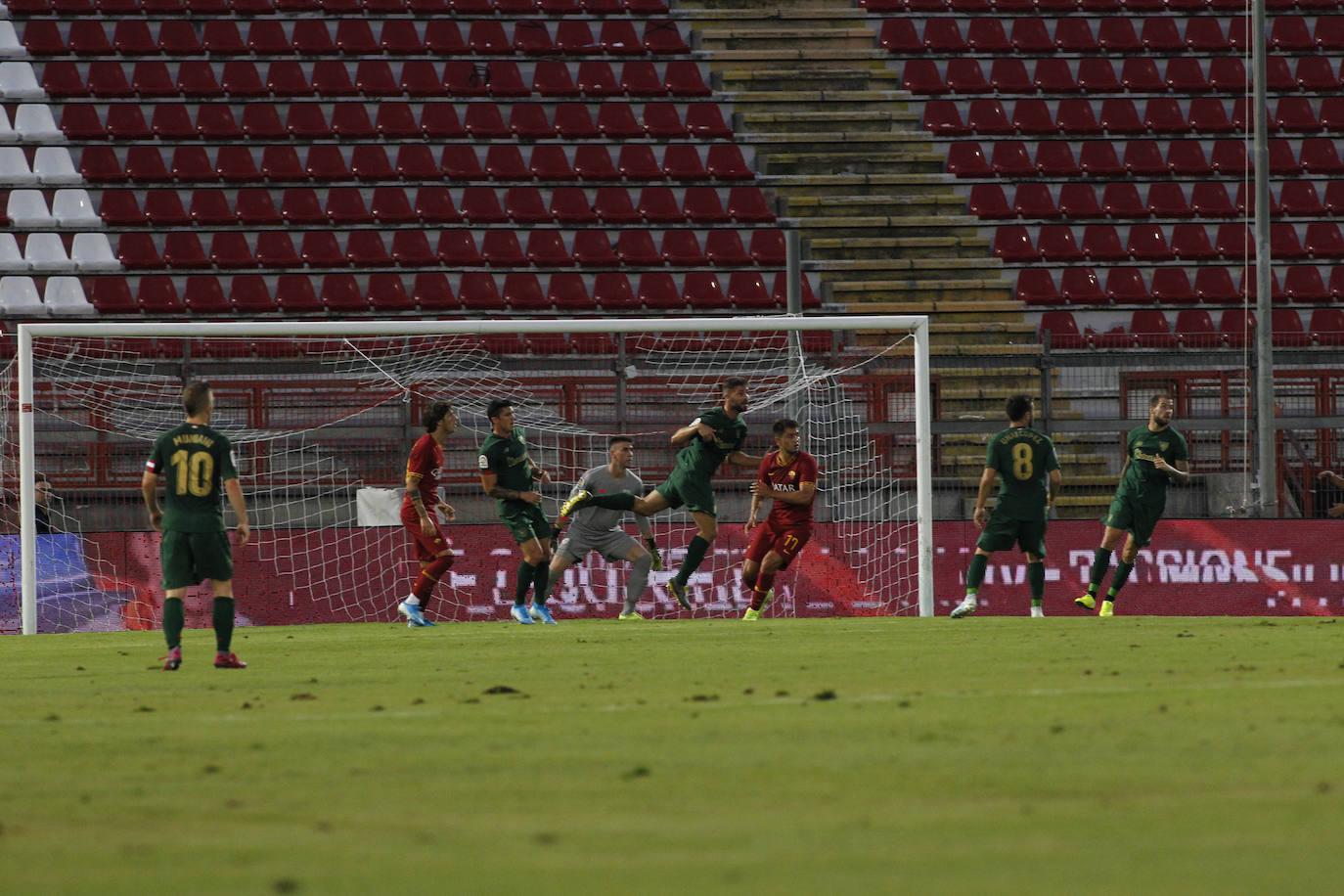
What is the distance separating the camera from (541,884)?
11.9 ft

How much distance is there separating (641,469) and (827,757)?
42.3ft

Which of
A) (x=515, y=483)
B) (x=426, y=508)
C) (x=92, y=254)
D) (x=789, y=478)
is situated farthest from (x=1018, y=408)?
(x=92, y=254)

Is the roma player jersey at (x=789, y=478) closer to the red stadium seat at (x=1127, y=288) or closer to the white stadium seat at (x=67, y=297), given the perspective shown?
the red stadium seat at (x=1127, y=288)

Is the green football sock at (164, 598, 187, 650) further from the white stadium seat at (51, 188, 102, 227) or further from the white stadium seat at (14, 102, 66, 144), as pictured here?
the white stadium seat at (14, 102, 66, 144)

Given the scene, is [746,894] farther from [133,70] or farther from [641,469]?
[133,70]

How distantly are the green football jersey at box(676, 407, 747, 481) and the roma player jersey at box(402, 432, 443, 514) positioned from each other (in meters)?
2.10

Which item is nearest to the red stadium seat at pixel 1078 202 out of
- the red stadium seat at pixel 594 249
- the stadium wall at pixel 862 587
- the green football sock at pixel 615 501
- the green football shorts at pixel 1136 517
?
the red stadium seat at pixel 594 249

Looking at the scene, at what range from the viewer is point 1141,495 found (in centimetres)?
1483

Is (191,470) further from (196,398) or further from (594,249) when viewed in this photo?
(594,249)

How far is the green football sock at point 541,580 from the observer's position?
47.3 ft

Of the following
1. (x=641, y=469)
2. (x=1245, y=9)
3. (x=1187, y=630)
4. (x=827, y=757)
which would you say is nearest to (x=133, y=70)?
(x=641, y=469)

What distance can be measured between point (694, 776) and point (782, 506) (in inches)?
366

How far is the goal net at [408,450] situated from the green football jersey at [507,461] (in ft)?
5.52

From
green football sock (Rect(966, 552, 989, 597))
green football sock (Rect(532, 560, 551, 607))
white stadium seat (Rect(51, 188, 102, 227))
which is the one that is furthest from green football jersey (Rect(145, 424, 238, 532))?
white stadium seat (Rect(51, 188, 102, 227))
